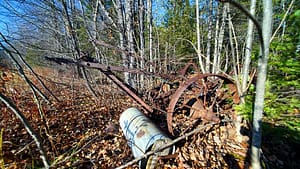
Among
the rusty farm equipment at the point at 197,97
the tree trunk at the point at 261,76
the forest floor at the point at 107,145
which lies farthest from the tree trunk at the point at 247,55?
the tree trunk at the point at 261,76

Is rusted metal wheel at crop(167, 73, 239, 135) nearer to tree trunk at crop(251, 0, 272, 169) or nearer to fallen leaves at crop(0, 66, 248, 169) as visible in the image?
fallen leaves at crop(0, 66, 248, 169)

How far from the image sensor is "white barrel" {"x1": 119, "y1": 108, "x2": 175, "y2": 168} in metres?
2.30

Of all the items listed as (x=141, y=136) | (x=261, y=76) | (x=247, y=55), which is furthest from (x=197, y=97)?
(x=261, y=76)

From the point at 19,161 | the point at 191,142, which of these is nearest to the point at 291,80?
the point at 191,142

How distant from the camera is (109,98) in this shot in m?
4.84

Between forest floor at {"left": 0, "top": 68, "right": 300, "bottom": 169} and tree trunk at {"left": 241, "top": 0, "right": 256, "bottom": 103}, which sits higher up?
tree trunk at {"left": 241, "top": 0, "right": 256, "bottom": 103}

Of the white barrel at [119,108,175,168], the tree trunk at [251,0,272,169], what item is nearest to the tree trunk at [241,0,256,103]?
the tree trunk at [251,0,272,169]

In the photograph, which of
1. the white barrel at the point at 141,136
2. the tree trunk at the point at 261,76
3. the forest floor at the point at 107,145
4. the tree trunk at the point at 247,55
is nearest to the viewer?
the tree trunk at the point at 261,76

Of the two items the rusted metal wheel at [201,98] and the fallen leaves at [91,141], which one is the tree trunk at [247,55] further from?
the fallen leaves at [91,141]

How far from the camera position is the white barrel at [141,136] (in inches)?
90.6

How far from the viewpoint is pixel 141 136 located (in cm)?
246

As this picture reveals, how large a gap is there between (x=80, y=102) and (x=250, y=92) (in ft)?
14.9

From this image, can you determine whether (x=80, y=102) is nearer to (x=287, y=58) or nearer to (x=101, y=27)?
(x=101, y=27)

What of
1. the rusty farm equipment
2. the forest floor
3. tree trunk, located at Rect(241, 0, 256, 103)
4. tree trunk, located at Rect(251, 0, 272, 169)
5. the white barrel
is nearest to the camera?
tree trunk, located at Rect(251, 0, 272, 169)
